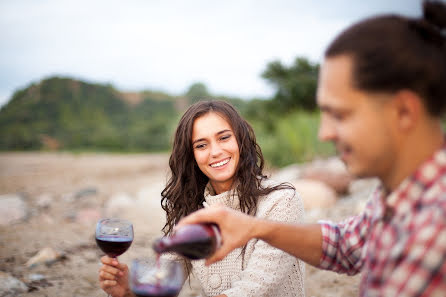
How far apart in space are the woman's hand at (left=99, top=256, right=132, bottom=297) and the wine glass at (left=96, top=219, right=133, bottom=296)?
0.10 meters

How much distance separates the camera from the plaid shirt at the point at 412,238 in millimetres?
1159

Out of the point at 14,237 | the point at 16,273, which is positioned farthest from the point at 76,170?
the point at 16,273

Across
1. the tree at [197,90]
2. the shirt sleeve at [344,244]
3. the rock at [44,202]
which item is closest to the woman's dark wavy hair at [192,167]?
the shirt sleeve at [344,244]

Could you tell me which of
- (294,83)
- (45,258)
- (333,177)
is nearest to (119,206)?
(45,258)

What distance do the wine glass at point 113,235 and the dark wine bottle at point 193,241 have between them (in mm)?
868

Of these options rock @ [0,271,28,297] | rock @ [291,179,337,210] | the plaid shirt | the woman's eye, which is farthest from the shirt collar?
rock @ [291,179,337,210]

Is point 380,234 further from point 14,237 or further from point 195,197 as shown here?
point 14,237

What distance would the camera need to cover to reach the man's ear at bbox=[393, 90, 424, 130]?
1.29m

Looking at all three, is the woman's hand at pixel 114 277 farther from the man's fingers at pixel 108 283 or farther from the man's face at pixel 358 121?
the man's face at pixel 358 121

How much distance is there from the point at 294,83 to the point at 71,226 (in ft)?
51.2

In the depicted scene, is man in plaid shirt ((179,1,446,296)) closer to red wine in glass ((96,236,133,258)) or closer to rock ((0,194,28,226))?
red wine in glass ((96,236,133,258))

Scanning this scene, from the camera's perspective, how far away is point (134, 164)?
20.1m

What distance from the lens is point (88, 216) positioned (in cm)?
809

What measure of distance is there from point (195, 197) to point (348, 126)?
1.99 m
